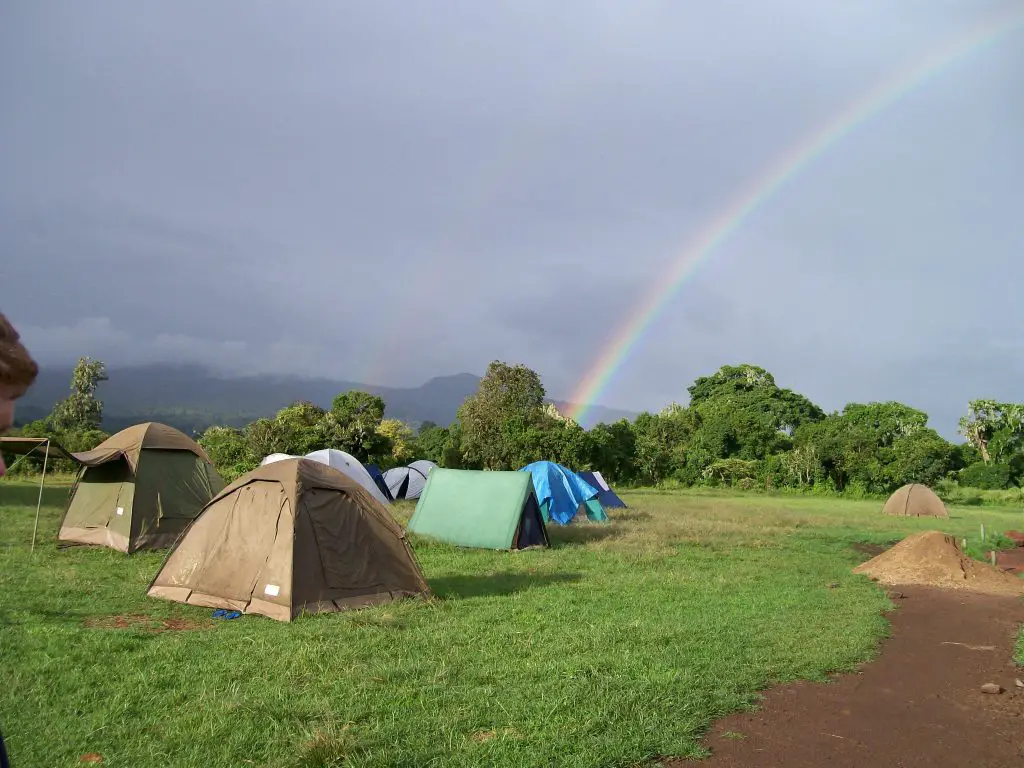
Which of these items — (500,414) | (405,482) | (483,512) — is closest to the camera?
(483,512)

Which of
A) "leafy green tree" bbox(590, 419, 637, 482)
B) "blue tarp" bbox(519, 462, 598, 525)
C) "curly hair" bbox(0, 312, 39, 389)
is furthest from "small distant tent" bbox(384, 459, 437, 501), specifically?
"curly hair" bbox(0, 312, 39, 389)

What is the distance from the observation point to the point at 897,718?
6.25m

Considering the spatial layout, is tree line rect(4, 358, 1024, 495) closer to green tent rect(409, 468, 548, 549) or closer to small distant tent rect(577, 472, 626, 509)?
small distant tent rect(577, 472, 626, 509)

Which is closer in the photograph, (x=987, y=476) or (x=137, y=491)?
(x=137, y=491)

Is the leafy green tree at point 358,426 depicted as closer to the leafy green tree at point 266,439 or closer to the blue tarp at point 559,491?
the leafy green tree at point 266,439

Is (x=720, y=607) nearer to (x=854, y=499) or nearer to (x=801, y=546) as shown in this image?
(x=801, y=546)

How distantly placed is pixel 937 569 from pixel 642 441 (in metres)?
44.7

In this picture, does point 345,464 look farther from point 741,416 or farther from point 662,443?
point 741,416

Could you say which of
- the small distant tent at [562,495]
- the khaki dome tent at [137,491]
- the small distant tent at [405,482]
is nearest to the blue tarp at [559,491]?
the small distant tent at [562,495]

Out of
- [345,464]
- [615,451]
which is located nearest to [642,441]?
[615,451]

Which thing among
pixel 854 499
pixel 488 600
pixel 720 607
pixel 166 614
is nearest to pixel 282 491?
pixel 166 614

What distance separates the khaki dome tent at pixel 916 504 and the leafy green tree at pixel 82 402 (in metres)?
51.2

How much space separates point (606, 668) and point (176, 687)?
12.9 ft

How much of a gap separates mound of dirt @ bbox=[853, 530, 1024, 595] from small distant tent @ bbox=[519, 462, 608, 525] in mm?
9738
